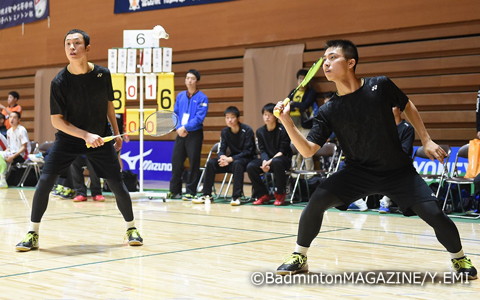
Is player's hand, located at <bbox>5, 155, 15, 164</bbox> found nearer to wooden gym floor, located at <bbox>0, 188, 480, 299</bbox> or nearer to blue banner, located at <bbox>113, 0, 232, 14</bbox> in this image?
blue banner, located at <bbox>113, 0, 232, 14</bbox>

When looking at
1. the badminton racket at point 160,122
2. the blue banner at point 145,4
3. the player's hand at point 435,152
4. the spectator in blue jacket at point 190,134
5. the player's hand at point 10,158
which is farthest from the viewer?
the blue banner at point 145,4

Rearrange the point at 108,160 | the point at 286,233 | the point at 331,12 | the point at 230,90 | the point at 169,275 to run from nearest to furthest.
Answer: the point at 169,275 < the point at 108,160 < the point at 286,233 < the point at 331,12 < the point at 230,90

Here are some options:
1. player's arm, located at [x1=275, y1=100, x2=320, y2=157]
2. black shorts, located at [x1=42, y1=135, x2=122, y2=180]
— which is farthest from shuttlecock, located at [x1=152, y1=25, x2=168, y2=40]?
player's arm, located at [x1=275, y1=100, x2=320, y2=157]

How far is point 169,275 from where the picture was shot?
4.50 meters

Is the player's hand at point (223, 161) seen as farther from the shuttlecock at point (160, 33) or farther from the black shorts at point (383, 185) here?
the black shorts at point (383, 185)

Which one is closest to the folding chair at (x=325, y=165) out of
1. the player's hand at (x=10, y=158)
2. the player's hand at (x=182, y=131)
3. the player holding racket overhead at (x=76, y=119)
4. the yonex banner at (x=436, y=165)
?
the yonex banner at (x=436, y=165)

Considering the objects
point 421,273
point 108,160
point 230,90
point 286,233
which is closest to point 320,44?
point 230,90

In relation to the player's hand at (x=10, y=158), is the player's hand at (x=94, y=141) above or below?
above

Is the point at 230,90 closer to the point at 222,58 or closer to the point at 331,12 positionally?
the point at 222,58

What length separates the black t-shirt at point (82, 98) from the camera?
18.3 feet

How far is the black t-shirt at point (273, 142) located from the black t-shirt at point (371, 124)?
A: 5700 millimetres

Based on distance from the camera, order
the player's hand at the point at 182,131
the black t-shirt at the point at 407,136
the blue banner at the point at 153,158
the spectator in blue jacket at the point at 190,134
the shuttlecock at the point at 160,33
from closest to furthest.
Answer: the black t-shirt at the point at 407,136
the shuttlecock at the point at 160,33
the player's hand at the point at 182,131
the spectator in blue jacket at the point at 190,134
the blue banner at the point at 153,158

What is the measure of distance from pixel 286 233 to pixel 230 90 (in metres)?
7.79

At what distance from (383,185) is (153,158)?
10.6 m
